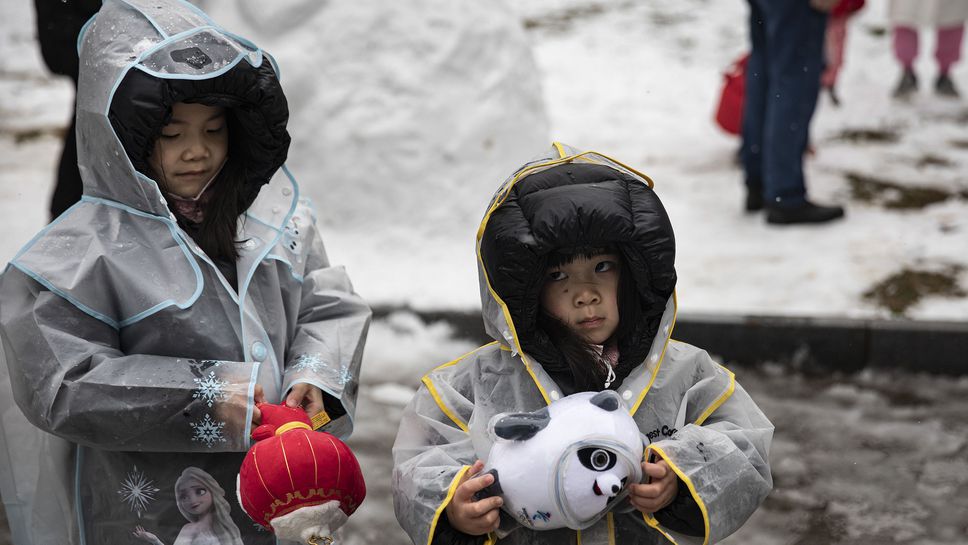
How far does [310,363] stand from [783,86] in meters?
4.30

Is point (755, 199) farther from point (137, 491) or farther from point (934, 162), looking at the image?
point (137, 491)

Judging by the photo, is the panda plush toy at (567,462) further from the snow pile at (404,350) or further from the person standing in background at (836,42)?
the person standing in background at (836,42)

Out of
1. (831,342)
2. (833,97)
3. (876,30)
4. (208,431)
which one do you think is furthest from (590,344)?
(876,30)

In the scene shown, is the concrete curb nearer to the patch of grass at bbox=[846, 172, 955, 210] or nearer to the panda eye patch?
the patch of grass at bbox=[846, 172, 955, 210]

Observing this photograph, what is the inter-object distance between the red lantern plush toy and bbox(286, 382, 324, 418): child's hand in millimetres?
239

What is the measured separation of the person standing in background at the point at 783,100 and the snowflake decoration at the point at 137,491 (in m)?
4.59

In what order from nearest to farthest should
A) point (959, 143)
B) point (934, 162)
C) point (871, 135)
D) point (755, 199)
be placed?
1. point (755, 199)
2. point (934, 162)
3. point (959, 143)
4. point (871, 135)

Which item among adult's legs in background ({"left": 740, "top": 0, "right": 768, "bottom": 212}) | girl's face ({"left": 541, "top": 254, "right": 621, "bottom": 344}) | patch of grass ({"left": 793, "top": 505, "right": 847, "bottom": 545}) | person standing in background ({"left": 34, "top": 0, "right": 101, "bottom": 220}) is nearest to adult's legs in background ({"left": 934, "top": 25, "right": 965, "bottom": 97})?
adult's legs in background ({"left": 740, "top": 0, "right": 768, "bottom": 212})

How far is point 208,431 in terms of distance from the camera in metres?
2.40

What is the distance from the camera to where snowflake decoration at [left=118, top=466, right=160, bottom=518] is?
2549mm

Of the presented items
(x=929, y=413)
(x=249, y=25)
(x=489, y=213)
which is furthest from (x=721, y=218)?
(x=489, y=213)

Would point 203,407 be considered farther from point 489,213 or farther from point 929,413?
point 929,413

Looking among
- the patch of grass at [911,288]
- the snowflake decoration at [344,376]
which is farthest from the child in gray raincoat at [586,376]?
the patch of grass at [911,288]

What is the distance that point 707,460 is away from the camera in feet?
7.54
